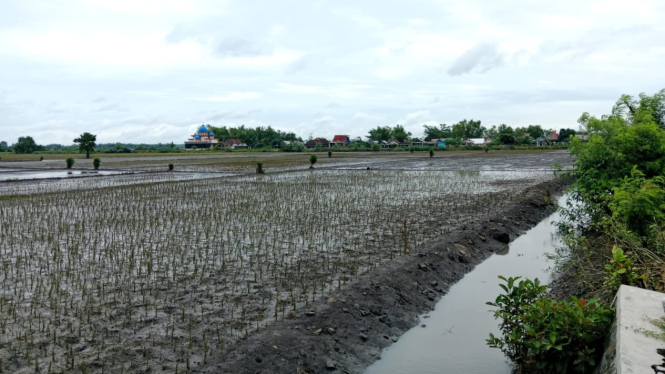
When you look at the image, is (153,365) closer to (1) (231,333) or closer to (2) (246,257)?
(1) (231,333)

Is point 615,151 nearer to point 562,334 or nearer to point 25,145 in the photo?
point 562,334

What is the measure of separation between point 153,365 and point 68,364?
0.72 meters

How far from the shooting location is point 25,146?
7212 centimetres

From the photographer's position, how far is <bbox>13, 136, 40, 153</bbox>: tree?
70269 mm

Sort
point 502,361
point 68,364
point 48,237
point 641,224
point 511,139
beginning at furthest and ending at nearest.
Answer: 1. point 511,139
2. point 48,237
3. point 641,224
4. point 502,361
5. point 68,364

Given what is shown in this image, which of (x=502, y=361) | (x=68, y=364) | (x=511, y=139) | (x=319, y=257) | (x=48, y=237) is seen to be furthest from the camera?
(x=511, y=139)

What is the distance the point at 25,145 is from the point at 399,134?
76489 mm

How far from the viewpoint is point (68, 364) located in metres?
4.21

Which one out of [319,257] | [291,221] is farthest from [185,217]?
[319,257]

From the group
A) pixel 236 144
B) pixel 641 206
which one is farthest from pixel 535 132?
pixel 641 206

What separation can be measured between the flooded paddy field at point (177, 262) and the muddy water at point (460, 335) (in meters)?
1.16

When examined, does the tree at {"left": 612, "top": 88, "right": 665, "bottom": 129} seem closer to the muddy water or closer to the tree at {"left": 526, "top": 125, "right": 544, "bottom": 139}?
the muddy water

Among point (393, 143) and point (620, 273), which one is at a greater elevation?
point (393, 143)

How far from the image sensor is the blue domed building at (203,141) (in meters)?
102
